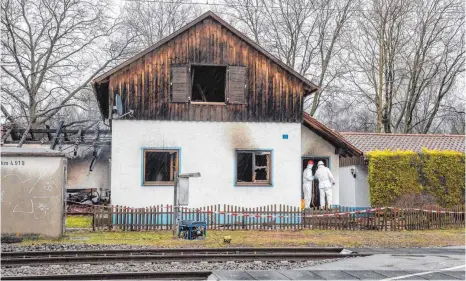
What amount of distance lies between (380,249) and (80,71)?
89.2ft

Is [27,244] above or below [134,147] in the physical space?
below

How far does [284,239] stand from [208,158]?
214 inches

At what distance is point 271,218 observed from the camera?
76.0ft

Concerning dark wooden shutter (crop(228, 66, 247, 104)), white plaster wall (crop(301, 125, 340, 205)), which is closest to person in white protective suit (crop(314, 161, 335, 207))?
white plaster wall (crop(301, 125, 340, 205))

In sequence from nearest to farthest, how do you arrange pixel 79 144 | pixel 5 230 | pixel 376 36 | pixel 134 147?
pixel 5 230 → pixel 134 147 → pixel 79 144 → pixel 376 36

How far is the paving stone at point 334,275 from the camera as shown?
12.1 m

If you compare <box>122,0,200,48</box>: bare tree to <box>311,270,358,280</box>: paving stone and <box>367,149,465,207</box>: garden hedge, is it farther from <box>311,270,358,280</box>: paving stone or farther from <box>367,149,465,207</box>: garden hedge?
<box>311,270,358,280</box>: paving stone

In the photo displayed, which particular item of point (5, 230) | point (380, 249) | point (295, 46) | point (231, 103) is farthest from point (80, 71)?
point (380, 249)

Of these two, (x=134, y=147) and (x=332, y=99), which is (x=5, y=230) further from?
(x=332, y=99)

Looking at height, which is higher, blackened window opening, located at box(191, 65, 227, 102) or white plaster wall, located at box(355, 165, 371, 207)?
blackened window opening, located at box(191, 65, 227, 102)

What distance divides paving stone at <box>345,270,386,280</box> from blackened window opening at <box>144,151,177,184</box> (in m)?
11.7

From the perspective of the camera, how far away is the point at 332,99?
164ft

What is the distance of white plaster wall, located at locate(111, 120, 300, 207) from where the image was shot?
23.4 metres

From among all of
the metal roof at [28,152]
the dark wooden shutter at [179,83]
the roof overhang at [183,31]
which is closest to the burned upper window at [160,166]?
the dark wooden shutter at [179,83]
